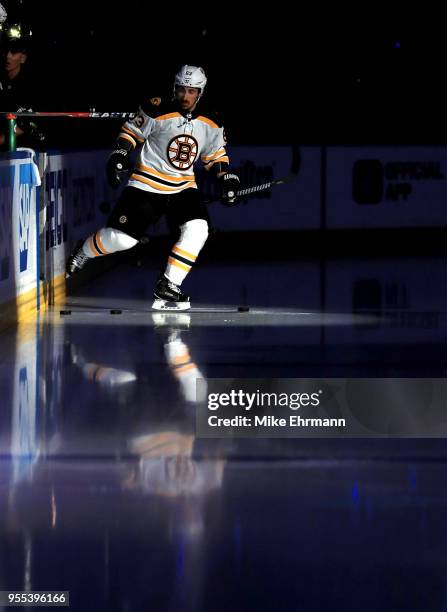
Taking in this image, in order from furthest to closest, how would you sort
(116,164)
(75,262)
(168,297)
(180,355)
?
(75,262) → (168,297) → (116,164) → (180,355)

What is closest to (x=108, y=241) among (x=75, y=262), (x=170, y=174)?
(x=75, y=262)

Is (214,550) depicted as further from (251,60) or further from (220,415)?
(251,60)

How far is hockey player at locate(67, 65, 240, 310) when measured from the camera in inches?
460

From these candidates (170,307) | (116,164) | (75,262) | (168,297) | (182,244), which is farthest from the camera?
(75,262)

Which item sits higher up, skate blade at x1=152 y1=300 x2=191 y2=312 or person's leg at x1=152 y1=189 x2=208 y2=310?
person's leg at x1=152 y1=189 x2=208 y2=310

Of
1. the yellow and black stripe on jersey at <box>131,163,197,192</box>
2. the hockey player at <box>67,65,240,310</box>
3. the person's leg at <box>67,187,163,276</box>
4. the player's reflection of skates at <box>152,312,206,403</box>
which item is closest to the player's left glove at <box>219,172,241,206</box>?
the hockey player at <box>67,65,240,310</box>

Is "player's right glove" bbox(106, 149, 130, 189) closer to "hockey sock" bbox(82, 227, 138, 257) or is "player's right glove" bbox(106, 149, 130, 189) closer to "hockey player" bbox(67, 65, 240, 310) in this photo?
"hockey player" bbox(67, 65, 240, 310)

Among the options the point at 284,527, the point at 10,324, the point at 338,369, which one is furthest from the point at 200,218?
the point at 284,527

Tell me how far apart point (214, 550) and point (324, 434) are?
2065 millimetres

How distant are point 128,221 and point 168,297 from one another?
678mm

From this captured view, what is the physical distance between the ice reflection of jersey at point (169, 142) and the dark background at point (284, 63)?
12653 millimetres

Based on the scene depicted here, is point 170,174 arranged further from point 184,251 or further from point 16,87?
point 16,87

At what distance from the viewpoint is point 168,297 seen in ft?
39.1

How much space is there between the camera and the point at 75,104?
24.0 meters
